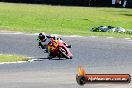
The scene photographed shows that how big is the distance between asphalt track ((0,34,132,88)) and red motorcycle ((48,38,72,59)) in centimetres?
40

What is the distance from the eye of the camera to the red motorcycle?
21.1 meters

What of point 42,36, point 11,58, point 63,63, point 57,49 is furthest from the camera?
point 11,58

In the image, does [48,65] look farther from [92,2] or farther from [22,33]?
[92,2]

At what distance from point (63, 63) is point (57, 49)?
104 centimetres

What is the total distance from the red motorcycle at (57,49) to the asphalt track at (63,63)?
0.40m

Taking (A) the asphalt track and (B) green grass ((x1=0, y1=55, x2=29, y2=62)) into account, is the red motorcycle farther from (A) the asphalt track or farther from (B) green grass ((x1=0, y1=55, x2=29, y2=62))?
(B) green grass ((x1=0, y1=55, x2=29, y2=62))

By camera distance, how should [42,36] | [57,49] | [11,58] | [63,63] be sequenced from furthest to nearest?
[11,58]
[57,49]
[63,63]
[42,36]

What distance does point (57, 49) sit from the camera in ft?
69.9

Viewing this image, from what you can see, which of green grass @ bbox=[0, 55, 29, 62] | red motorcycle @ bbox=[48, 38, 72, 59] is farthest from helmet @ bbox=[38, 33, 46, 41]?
green grass @ bbox=[0, 55, 29, 62]

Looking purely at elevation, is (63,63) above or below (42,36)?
below

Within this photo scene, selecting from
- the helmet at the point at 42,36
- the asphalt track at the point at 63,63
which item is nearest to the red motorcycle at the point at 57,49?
the asphalt track at the point at 63,63

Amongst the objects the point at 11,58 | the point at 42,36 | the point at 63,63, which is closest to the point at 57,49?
the point at 63,63

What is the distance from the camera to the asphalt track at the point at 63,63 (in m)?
15.2

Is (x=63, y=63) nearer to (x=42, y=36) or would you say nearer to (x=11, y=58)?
(x=42, y=36)
